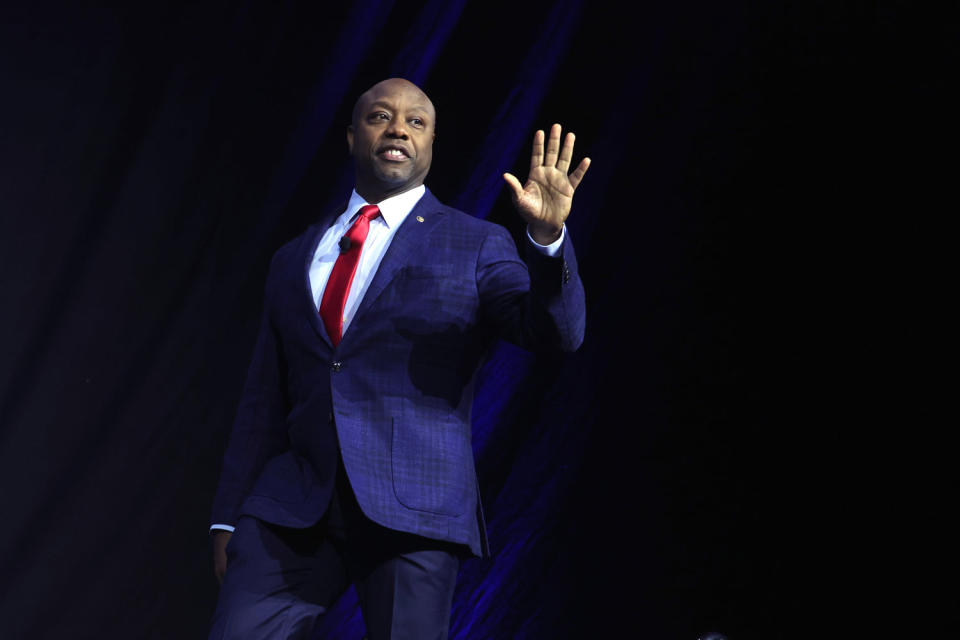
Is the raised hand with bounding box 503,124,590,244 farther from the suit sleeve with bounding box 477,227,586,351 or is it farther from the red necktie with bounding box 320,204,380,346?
the red necktie with bounding box 320,204,380,346

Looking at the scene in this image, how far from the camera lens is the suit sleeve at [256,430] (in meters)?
1.40

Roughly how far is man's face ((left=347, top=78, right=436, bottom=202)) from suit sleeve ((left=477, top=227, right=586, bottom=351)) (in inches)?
8.3

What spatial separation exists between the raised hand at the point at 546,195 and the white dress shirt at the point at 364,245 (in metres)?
0.27

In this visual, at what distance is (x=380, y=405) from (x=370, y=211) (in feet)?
1.13

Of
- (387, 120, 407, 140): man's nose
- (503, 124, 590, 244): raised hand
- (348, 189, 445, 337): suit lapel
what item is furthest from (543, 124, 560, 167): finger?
(387, 120, 407, 140): man's nose

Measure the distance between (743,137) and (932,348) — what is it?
1.79 ft

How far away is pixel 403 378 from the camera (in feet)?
4.19

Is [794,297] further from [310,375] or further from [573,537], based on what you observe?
[310,375]

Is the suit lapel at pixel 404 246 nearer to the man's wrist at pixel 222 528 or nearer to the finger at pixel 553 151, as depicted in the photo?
the finger at pixel 553 151

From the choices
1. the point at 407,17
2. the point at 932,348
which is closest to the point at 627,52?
the point at 407,17

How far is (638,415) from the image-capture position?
1795 millimetres

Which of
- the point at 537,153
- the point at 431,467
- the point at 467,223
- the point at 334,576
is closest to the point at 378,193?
the point at 467,223

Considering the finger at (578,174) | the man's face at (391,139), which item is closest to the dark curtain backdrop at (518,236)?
the man's face at (391,139)

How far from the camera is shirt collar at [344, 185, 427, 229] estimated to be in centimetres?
145
